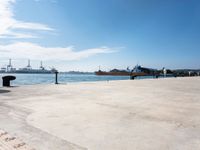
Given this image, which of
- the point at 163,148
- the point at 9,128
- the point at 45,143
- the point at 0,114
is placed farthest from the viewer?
the point at 0,114

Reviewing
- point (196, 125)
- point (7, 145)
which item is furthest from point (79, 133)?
point (196, 125)

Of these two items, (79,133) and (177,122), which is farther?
(177,122)

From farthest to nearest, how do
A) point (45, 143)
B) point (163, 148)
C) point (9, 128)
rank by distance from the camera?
1. point (9, 128)
2. point (45, 143)
3. point (163, 148)

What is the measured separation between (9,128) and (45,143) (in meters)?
1.11

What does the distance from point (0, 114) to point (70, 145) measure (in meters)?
2.69

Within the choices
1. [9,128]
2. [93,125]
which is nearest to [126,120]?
[93,125]

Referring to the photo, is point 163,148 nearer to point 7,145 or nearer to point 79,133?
A: point 79,133

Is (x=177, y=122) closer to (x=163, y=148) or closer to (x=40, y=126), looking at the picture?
(x=163, y=148)

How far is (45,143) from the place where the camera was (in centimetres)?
302

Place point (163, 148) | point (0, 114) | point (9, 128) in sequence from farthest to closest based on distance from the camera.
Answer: point (0, 114), point (9, 128), point (163, 148)

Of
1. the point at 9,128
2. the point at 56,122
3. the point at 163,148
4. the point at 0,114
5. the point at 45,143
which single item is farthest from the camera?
the point at 0,114

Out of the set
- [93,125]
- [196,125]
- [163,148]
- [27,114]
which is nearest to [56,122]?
[93,125]

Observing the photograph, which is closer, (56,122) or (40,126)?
(40,126)

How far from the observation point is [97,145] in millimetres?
2949
